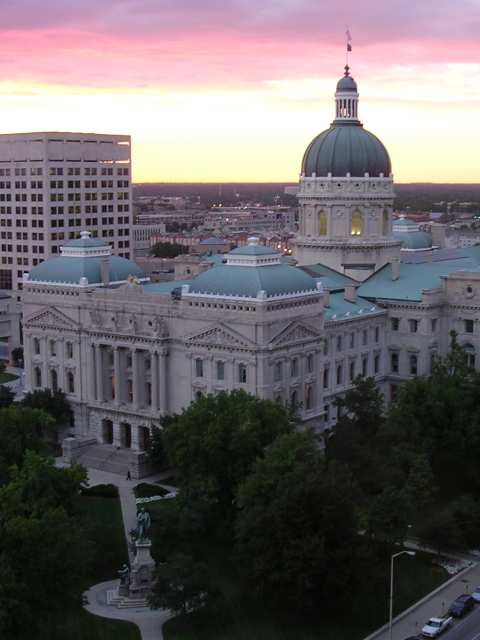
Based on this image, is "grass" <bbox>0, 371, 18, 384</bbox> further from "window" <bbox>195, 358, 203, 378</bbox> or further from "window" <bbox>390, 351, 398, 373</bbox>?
"window" <bbox>390, 351, 398, 373</bbox>

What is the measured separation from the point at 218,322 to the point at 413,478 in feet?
84.2

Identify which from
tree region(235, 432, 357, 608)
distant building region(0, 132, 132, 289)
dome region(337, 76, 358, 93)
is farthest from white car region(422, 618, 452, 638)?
distant building region(0, 132, 132, 289)

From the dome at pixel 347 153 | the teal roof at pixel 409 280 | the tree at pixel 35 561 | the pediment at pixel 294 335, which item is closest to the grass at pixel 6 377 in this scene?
the dome at pixel 347 153

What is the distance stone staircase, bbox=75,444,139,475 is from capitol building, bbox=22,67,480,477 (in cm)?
15

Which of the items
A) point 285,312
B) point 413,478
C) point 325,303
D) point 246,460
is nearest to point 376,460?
point 413,478

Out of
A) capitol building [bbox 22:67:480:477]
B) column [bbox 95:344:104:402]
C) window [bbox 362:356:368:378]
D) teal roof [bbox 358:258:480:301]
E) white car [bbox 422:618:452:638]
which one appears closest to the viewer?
white car [bbox 422:618:452:638]

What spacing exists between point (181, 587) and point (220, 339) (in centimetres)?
3431

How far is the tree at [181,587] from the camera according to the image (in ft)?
198

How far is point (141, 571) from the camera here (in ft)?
216

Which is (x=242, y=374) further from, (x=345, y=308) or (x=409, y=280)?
(x=409, y=280)

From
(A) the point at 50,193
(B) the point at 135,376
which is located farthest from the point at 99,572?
(A) the point at 50,193

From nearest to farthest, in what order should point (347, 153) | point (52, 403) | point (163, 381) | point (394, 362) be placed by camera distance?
point (163, 381), point (52, 403), point (394, 362), point (347, 153)

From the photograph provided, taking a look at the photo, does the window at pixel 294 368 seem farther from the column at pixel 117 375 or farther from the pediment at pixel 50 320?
the pediment at pixel 50 320

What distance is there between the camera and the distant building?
178m
